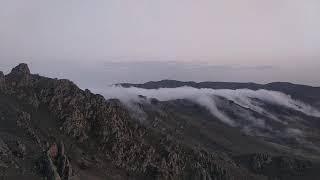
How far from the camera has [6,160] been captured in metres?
195

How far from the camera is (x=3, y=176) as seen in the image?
178 metres

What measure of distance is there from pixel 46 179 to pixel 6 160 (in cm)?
1471

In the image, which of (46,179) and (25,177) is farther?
(46,179)

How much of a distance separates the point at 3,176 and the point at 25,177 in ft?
32.7

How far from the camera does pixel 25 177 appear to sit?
611ft

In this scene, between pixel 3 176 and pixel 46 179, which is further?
pixel 46 179

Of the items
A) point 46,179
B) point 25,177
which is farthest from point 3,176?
point 46,179

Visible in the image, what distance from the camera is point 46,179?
19988 centimetres

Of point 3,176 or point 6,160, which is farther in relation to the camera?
point 6,160

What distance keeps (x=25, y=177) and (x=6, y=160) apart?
12.5 m

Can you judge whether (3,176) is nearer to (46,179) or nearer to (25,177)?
(25,177)

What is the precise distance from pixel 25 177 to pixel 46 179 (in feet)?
46.9

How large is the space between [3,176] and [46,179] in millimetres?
24179
